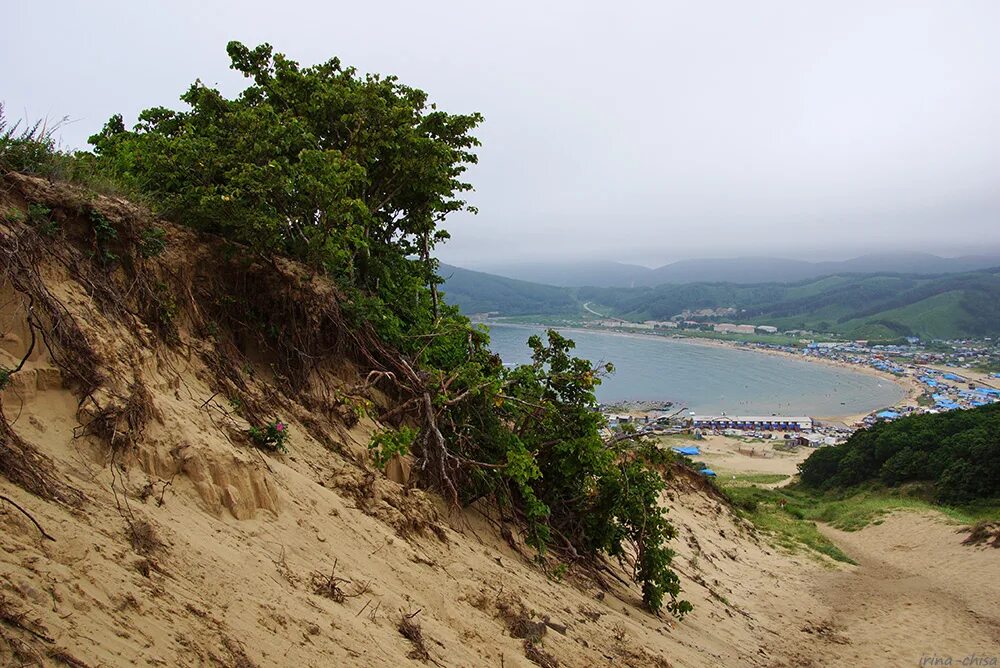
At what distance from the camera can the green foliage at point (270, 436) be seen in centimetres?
610

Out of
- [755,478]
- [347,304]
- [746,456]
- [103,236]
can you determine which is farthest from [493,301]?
[103,236]

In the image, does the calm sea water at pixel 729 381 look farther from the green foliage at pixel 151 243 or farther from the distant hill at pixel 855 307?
the green foliage at pixel 151 243

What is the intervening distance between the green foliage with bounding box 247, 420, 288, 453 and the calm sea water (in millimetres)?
55896

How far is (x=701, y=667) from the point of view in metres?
7.45

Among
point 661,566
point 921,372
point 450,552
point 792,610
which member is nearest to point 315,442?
point 450,552

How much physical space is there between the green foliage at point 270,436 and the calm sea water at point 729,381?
55896 millimetres

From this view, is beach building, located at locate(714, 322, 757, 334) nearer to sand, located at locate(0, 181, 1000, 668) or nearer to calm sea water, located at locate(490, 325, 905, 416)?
calm sea water, located at locate(490, 325, 905, 416)

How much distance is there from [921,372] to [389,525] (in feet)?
354

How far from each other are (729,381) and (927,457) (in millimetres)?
61878

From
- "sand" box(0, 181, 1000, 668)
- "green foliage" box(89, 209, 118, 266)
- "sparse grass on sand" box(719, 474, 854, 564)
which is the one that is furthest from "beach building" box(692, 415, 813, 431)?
"green foliage" box(89, 209, 118, 266)

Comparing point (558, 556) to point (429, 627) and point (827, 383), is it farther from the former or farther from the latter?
point (827, 383)

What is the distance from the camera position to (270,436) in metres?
6.23

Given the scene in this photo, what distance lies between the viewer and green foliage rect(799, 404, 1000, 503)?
75.0ft

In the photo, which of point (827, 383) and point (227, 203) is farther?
point (827, 383)
